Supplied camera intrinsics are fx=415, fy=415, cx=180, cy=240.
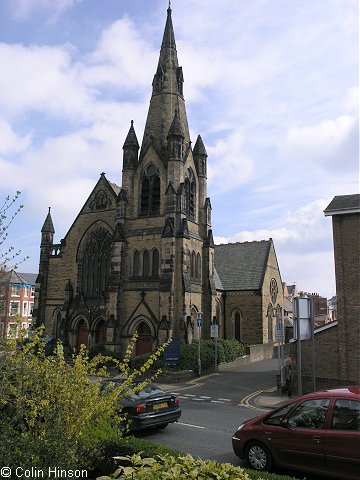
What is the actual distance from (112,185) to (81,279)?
27.4 feet

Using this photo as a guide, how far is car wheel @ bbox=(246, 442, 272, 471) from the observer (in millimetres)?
8180

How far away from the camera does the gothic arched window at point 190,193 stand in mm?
31406

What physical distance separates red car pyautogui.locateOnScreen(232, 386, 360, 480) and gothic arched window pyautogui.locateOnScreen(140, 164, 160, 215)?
905 inches

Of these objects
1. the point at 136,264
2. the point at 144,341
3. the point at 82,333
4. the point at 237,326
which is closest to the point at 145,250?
the point at 136,264

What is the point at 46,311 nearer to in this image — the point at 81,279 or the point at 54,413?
the point at 81,279

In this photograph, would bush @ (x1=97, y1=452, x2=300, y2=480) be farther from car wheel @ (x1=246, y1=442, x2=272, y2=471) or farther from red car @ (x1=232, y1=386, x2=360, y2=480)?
car wheel @ (x1=246, y1=442, x2=272, y2=471)

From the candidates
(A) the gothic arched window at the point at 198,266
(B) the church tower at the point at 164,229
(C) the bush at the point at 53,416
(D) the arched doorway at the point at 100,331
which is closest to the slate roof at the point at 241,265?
(A) the gothic arched window at the point at 198,266

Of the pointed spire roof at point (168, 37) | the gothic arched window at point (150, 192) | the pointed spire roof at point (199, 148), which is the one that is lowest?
the gothic arched window at point (150, 192)

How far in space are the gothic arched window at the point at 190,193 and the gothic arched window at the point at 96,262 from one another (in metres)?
6.76

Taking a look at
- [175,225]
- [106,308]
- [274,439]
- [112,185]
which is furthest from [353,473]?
[112,185]

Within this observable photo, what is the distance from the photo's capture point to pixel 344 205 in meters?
18.5

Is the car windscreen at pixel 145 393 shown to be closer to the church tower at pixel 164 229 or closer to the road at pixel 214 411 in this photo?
the road at pixel 214 411

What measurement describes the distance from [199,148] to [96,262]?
12.7 m

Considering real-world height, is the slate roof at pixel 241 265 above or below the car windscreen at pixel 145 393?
above
